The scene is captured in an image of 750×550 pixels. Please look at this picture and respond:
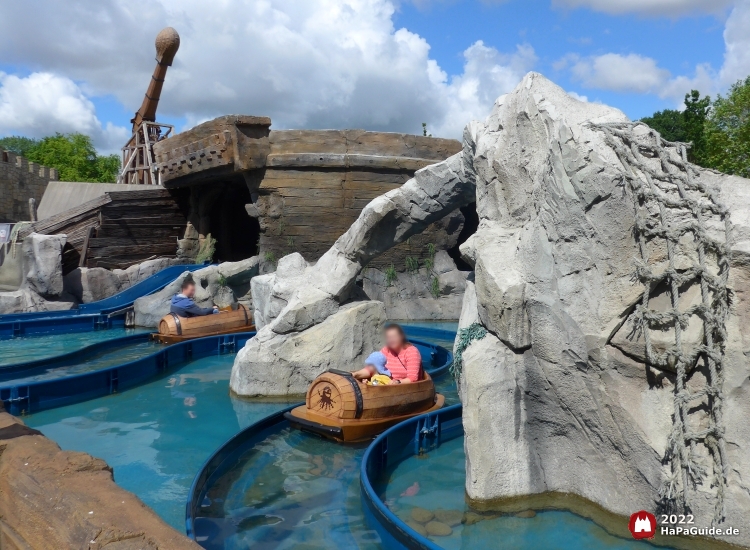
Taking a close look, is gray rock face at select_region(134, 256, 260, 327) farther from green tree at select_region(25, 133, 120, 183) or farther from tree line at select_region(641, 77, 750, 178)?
green tree at select_region(25, 133, 120, 183)

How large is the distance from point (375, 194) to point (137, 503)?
9.85m

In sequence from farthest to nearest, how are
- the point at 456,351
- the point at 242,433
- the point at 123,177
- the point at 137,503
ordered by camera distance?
the point at 123,177 < the point at 242,433 < the point at 456,351 < the point at 137,503

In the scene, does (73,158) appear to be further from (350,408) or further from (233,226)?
(350,408)

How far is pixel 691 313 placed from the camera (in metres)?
3.43

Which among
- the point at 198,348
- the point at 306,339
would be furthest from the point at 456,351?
the point at 198,348

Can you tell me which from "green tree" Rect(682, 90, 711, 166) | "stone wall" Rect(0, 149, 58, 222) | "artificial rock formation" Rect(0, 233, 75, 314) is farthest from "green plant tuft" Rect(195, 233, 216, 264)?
"green tree" Rect(682, 90, 711, 166)

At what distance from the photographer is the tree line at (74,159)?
3862 centimetres

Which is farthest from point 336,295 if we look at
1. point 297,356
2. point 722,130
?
point 722,130

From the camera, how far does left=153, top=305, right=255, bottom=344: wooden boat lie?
30.4 ft

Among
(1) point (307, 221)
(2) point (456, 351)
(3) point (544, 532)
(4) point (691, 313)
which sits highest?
(1) point (307, 221)

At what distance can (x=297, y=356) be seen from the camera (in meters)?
6.73

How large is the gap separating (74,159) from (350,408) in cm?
3909

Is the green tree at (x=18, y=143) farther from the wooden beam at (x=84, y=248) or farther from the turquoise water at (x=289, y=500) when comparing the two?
the turquoise water at (x=289, y=500)

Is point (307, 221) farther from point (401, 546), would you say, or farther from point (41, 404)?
point (401, 546)
